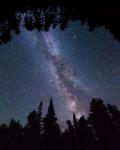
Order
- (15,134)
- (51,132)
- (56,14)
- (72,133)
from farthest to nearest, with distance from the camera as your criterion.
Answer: (15,134), (72,133), (51,132), (56,14)

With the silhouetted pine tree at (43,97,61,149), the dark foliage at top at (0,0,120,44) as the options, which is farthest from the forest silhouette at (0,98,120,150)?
the dark foliage at top at (0,0,120,44)

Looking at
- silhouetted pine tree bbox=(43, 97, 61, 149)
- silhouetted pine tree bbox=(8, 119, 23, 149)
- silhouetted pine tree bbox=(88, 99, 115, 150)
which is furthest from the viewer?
silhouetted pine tree bbox=(8, 119, 23, 149)

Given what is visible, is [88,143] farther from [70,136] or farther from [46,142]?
[46,142]

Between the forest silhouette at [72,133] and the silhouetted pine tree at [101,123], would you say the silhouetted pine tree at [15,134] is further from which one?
the silhouetted pine tree at [101,123]

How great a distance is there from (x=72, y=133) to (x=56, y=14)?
57.6 metres

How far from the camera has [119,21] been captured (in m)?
4.86

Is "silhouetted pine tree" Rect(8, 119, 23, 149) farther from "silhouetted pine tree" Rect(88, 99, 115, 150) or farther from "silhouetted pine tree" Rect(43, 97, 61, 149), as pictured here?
"silhouetted pine tree" Rect(88, 99, 115, 150)

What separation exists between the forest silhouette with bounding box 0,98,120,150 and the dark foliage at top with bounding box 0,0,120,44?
4468 cm

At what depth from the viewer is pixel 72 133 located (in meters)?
60.9

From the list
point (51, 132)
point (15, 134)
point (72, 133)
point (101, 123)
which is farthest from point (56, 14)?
point (15, 134)

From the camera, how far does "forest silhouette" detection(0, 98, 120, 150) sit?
4850 centimetres

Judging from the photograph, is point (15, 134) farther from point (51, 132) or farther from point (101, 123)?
point (101, 123)

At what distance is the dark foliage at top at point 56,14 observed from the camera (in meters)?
4.95

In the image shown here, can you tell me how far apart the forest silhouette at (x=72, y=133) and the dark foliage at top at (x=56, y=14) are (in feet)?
147
